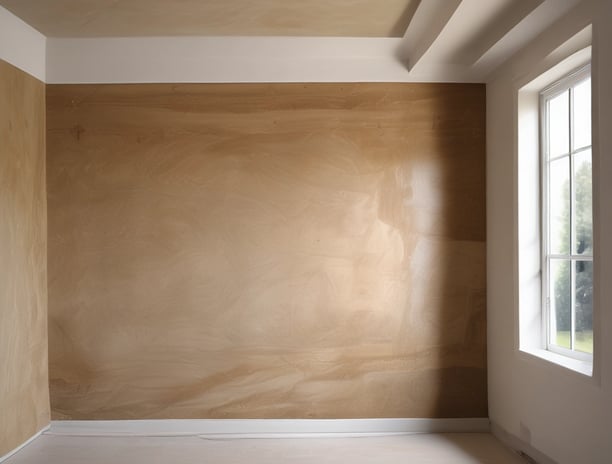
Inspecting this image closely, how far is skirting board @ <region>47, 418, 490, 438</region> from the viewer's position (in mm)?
4441

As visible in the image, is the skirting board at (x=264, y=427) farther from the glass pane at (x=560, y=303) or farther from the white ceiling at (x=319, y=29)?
the white ceiling at (x=319, y=29)

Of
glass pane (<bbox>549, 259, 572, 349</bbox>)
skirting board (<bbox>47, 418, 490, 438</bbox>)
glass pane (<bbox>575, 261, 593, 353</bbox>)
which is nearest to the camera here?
glass pane (<bbox>575, 261, 593, 353</bbox>)

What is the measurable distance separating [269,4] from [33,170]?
2070 millimetres

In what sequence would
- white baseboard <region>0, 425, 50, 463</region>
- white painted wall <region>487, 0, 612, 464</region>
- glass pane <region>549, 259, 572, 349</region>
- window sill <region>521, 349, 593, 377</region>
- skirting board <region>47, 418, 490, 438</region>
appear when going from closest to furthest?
1. white painted wall <region>487, 0, 612, 464</region>
2. window sill <region>521, 349, 593, 377</region>
3. glass pane <region>549, 259, 572, 349</region>
4. white baseboard <region>0, 425, 50, 463</region>
5. skirting board <region>47, 418, 490, 438</region>

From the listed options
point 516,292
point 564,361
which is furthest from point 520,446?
point 516,292

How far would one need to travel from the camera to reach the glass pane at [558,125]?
361 centimetres

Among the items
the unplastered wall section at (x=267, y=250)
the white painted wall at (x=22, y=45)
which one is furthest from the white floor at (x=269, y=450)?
the white painted wall at (x=22, y=45)

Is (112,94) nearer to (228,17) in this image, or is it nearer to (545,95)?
(228,17)

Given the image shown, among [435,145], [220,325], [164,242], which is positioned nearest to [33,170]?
[164,242]

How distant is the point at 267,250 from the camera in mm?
4523

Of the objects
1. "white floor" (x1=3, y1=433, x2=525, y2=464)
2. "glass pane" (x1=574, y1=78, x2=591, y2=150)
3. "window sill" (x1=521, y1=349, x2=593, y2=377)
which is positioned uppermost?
"glass pane" (x1=574, y1=78, x2=591, y2=150)

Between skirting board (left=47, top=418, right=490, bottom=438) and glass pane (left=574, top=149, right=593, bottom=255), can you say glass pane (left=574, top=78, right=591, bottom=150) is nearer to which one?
glass pane (left=574, top=149, right=593, bottom=255)

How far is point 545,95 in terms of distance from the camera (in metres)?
3.86

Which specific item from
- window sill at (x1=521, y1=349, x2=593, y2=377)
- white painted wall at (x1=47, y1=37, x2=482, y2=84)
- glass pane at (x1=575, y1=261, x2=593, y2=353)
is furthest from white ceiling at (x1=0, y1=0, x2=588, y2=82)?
window sill at (x1=521, y1=349, x2=593, y2=377)
